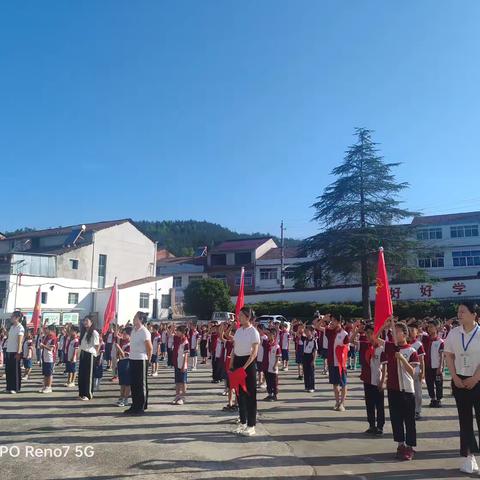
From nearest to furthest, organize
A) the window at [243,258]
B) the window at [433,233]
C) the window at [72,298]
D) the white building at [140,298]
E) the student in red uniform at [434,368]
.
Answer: the student in red uniform at [434,368] < the window at [72,298] < the white building at [140,298] < the window at [433,233] < the window at [243,258]

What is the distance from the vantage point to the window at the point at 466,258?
49.1 meters

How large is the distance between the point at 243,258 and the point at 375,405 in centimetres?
5178

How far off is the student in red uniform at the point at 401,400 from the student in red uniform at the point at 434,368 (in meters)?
4.14

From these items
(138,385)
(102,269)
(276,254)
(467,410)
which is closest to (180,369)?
(138,385)

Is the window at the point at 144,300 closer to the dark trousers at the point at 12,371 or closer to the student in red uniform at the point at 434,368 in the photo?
the dark trousers at the point at 12,371

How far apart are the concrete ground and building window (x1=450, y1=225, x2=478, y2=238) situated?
4395 cm

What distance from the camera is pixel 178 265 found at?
63.0m

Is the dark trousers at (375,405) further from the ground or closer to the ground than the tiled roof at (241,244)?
closer to the ground

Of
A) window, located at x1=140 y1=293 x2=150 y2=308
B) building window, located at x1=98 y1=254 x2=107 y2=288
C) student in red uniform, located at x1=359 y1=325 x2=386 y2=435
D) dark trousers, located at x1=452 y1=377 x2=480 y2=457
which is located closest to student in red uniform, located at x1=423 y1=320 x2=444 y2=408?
student in red uniform, located at x1=359 y1=325 x2=386 y2=435

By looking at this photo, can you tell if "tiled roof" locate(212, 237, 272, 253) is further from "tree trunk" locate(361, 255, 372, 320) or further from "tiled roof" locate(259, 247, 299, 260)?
"tree trunk" locate(361, 255, 372, 320)

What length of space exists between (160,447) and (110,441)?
2.73ft

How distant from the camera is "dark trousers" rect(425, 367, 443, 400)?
32.9 ft

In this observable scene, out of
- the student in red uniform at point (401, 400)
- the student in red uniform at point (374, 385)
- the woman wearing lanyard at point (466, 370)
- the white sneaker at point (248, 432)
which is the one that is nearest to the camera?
the woman wearing lanyard at point (466, 370)

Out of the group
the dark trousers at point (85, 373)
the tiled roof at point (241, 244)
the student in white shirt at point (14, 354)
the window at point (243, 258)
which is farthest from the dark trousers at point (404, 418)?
A: the window at point (243, 258)
